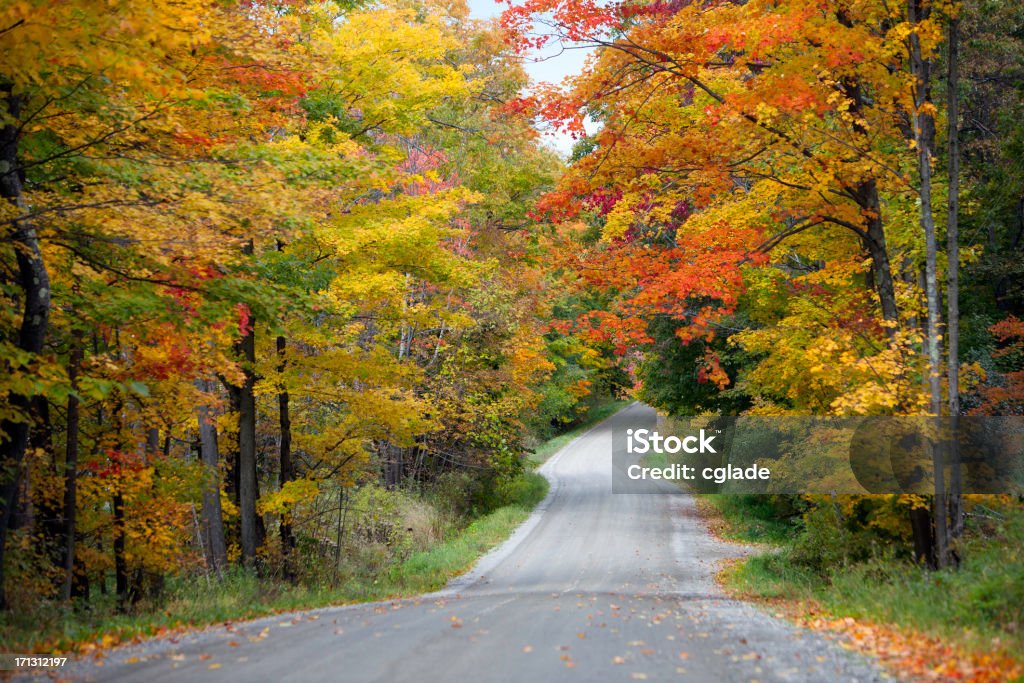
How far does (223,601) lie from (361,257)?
5813mm

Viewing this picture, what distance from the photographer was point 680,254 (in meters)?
13.5

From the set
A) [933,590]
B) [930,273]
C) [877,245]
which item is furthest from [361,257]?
[933,590]

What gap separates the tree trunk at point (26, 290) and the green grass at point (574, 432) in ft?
93.8

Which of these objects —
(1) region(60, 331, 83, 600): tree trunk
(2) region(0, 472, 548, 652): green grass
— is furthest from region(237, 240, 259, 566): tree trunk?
(1) region(60, 331, 83, 600): tree trunk

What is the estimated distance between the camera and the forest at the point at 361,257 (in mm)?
9445

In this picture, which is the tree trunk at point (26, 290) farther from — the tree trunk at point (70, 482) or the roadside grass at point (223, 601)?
the tree trunk at point (70, 482)

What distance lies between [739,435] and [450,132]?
12.9 m

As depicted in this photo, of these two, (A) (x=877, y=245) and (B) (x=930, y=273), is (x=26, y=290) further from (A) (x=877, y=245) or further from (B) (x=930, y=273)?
(A) (x=877, y=245)

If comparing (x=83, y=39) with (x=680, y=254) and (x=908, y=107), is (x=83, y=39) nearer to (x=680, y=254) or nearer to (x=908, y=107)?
(x=680, y=254)

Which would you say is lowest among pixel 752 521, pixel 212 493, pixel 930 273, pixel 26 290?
pixel 752 521

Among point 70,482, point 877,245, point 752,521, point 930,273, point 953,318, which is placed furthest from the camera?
point 752,521

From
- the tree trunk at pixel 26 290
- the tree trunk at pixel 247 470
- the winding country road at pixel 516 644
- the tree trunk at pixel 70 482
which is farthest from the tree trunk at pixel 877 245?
the tree trunk at pixel 70 482

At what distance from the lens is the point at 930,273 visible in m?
11.7

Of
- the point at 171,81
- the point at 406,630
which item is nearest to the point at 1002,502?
the point at 406,630
